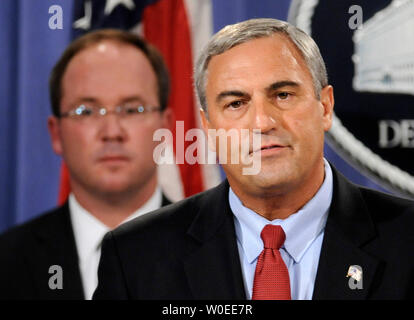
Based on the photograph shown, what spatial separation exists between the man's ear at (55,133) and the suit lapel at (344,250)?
891 millimetres

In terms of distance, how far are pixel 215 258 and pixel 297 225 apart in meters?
0.25

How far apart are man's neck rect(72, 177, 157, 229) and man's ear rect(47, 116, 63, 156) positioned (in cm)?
14

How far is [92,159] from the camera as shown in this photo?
1759 mm

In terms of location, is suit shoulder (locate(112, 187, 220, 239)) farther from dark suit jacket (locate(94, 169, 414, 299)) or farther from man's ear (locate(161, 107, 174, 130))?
man's ear (locate(161, 107, 174, 130))

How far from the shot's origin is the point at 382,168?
6.02ft

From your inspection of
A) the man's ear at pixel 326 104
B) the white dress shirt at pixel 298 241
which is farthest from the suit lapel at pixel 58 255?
the man's ear at pixel 326 104

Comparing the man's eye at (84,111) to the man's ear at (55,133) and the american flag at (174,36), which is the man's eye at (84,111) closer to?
the man's ear at (55,133)

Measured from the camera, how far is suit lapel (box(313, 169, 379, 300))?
1467mm

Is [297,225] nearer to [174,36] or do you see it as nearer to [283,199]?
[283,199]

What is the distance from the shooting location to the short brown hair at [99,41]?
1.78 metres

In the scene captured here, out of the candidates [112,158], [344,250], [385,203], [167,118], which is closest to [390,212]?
[385,203]

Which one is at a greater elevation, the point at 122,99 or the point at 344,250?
the point at 122,99
